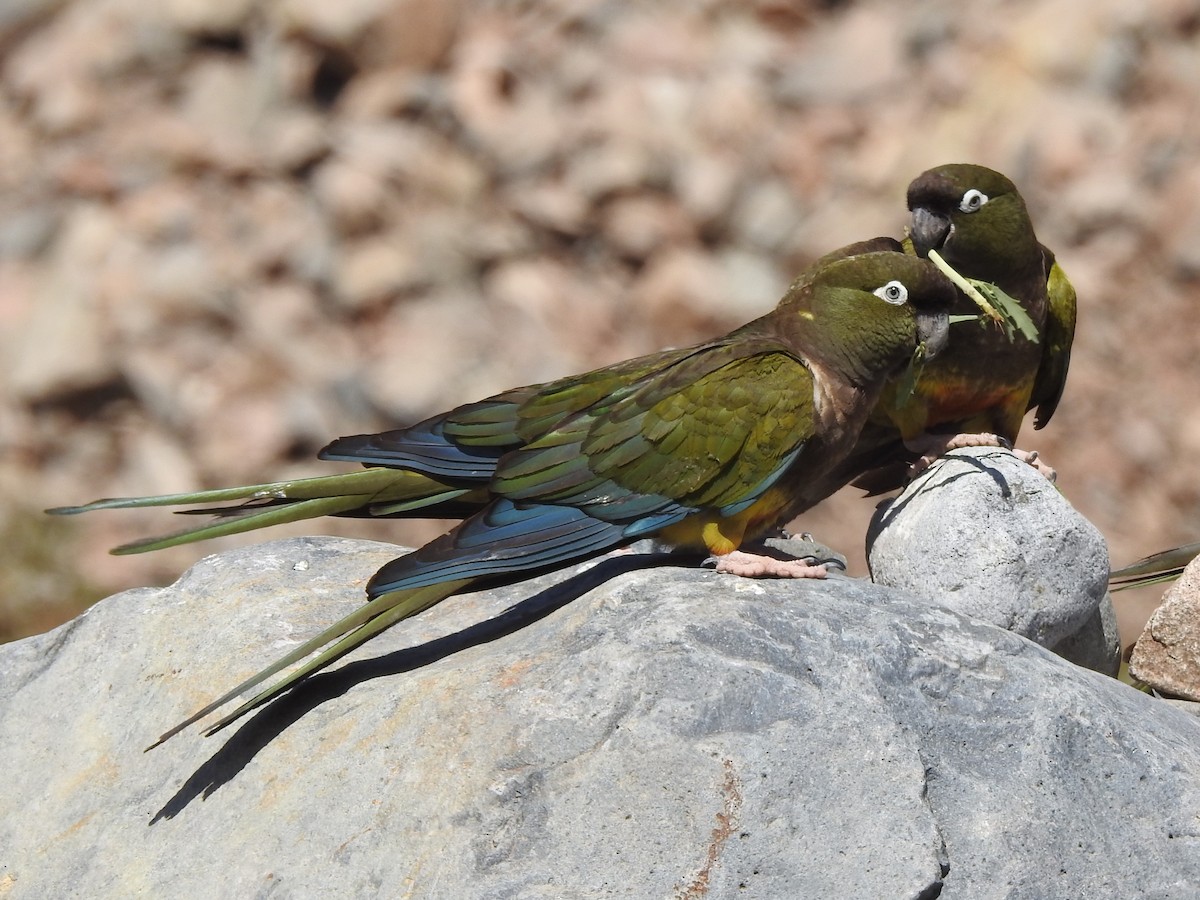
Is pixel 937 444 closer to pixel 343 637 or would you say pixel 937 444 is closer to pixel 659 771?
pixel 659 771

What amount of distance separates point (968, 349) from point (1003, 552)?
68cm

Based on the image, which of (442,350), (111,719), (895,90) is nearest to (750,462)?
(111,719)

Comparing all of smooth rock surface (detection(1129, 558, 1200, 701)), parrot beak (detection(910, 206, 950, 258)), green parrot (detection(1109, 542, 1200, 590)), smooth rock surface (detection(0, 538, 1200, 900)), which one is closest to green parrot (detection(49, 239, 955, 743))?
smooth rock surface (detection(0, 538, 1200, 900))

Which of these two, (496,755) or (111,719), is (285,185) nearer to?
(111,719)

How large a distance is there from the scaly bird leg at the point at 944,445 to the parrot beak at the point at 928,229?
0.56m

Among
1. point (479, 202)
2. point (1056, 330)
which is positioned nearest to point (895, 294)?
point (1056, 330)

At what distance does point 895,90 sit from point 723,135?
1.11 meters

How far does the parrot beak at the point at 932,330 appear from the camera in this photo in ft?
12.5

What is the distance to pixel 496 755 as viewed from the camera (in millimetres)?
3186

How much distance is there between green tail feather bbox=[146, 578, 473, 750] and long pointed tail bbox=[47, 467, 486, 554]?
30 cm

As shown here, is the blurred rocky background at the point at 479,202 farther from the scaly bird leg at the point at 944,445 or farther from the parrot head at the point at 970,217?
the parrot head at the point at 970,217

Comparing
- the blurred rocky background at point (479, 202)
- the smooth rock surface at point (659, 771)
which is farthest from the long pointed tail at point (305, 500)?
the blurred rocky background at point (479, 202)

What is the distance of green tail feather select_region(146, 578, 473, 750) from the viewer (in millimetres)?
3410

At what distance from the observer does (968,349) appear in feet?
13.6
